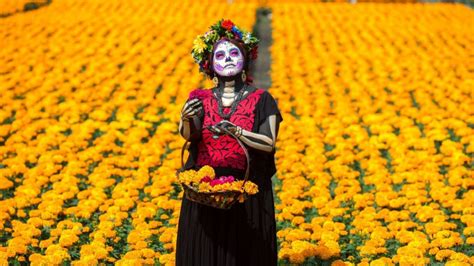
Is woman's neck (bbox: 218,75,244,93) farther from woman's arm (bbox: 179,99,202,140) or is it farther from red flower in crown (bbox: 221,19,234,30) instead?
red flower in crown (bbox: 221,19,234,30)

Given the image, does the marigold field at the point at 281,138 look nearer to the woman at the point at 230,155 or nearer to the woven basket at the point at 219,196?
the woman at the point at 230,155

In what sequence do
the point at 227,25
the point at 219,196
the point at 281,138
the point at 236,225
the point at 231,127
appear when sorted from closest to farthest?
the point at 219,196 → the point at 231,127 → the point at 236,225 → the point at 227,25 → the point at 281,138

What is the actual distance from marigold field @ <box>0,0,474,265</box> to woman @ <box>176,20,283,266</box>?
1419 millimetres

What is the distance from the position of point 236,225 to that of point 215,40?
133 cm

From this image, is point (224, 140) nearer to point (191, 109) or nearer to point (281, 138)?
point (191, 109)

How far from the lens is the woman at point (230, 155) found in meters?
5.20

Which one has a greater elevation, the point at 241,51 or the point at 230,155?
the point at 241,51

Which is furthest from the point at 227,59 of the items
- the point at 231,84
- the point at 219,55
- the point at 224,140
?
the point at 224,140

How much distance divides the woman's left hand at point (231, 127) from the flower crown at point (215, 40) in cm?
58

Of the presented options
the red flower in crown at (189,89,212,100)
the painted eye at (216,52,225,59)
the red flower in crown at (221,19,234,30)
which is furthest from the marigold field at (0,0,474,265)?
the red flower in crown at (221,19,234,30)

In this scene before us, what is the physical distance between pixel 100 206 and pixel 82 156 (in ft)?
5.37

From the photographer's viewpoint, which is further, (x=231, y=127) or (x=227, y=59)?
(x=227, y=59)

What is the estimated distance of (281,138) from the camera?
34.7 ft

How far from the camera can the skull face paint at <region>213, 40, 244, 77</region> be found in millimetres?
5320
